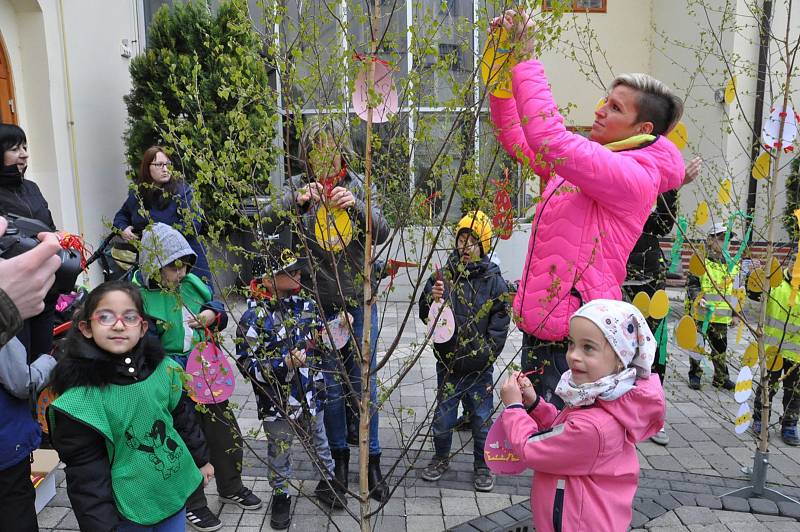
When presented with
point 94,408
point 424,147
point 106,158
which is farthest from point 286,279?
point 106,158

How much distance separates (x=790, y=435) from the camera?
4129 mm

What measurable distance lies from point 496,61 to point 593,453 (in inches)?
47.7

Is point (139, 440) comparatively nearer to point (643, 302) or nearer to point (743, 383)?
point (643, 302)

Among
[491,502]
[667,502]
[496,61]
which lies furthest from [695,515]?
[496,61]

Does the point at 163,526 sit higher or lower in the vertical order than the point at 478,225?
lower

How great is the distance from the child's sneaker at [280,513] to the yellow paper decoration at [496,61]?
88.5 inches

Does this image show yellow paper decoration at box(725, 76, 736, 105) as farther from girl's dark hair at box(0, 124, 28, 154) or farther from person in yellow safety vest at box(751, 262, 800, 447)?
girl's dark hair at box(0, 124, 28, 154)

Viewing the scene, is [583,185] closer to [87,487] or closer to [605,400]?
[605,400]

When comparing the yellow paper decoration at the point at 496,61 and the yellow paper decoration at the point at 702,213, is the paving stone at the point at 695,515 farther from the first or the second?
the yellow paper decoration at the point at 496,61

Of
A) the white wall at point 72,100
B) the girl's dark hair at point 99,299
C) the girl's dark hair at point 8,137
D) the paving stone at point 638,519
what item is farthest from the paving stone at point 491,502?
the white wall at point 72,100

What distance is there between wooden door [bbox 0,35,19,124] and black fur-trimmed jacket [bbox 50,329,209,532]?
408 cm

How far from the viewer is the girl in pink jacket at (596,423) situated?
196 centimetres

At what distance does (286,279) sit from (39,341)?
4.59 feet

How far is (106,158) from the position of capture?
280 inches
